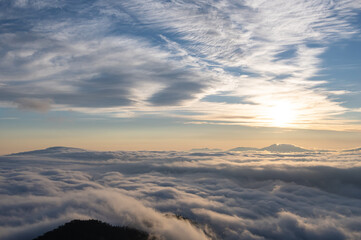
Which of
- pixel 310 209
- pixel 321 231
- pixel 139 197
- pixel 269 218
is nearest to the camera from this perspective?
pixel 321 231

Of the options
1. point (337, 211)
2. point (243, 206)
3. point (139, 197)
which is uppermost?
point (139, 197)

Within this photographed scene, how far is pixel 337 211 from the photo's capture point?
18888cm

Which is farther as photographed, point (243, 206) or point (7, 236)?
point (243, 206)

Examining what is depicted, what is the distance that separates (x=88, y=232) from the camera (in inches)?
3108

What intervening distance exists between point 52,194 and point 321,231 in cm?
17753

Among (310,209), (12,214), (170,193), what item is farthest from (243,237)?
(12,214)

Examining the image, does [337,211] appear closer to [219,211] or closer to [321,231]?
[321,231]

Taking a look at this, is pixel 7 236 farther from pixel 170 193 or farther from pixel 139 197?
pixel 170 193

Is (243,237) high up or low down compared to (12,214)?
down

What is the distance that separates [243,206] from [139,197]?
82899 millimetres

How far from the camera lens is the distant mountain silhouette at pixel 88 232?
74.5 metres

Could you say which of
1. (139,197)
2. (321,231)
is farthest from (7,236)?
(321,231)

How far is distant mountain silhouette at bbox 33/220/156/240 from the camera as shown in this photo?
74.5 meters

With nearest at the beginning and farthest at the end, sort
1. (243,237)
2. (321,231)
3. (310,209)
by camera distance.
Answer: (243,237)
(321,231)
(310,209)
